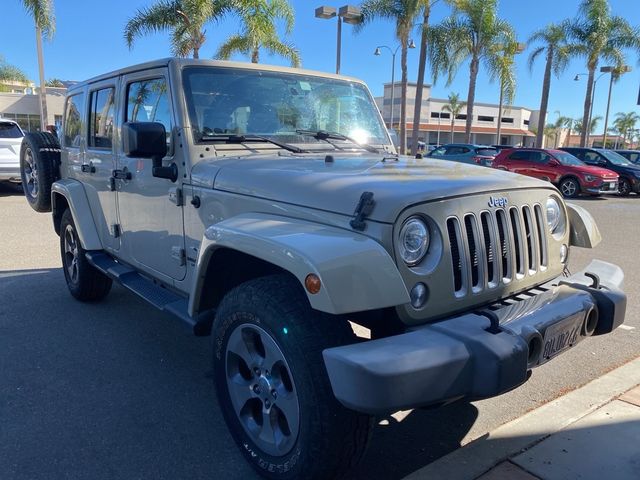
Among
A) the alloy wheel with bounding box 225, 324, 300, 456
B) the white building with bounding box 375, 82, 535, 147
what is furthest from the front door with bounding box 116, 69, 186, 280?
the white building with bounding box 375, 82, 535, 147

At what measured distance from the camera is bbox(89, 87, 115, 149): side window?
14.1 ft

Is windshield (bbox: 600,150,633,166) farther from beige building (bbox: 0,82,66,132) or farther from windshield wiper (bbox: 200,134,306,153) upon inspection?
beige building (bbox: 0,82,66,132)

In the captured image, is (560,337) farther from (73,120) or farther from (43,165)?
(43,165)

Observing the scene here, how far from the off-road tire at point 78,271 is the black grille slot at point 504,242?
12.2ft

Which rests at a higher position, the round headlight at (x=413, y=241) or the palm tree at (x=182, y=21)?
the palm tree at (x=182, y=21)

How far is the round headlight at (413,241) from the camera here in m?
2.28

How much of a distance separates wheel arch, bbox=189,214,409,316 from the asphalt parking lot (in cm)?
111

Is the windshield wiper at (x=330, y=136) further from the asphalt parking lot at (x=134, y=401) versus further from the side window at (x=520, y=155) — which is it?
the side window at (x=520, y=155)

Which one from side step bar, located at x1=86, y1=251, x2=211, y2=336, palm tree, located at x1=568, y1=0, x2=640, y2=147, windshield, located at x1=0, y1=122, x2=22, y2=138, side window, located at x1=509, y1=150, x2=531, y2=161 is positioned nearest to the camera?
side step bar, located at x1=86, y1=251, x2=211, y2=336

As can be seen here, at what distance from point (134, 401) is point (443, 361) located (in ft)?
7.20

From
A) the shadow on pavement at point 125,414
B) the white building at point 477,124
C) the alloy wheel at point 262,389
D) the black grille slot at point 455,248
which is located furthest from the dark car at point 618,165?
the white building at point 477,124

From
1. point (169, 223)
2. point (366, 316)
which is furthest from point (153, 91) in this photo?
point (366, 316)

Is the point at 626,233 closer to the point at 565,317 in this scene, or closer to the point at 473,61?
the point at 565,317

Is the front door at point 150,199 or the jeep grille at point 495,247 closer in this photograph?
the jeep grille at point 495,247
